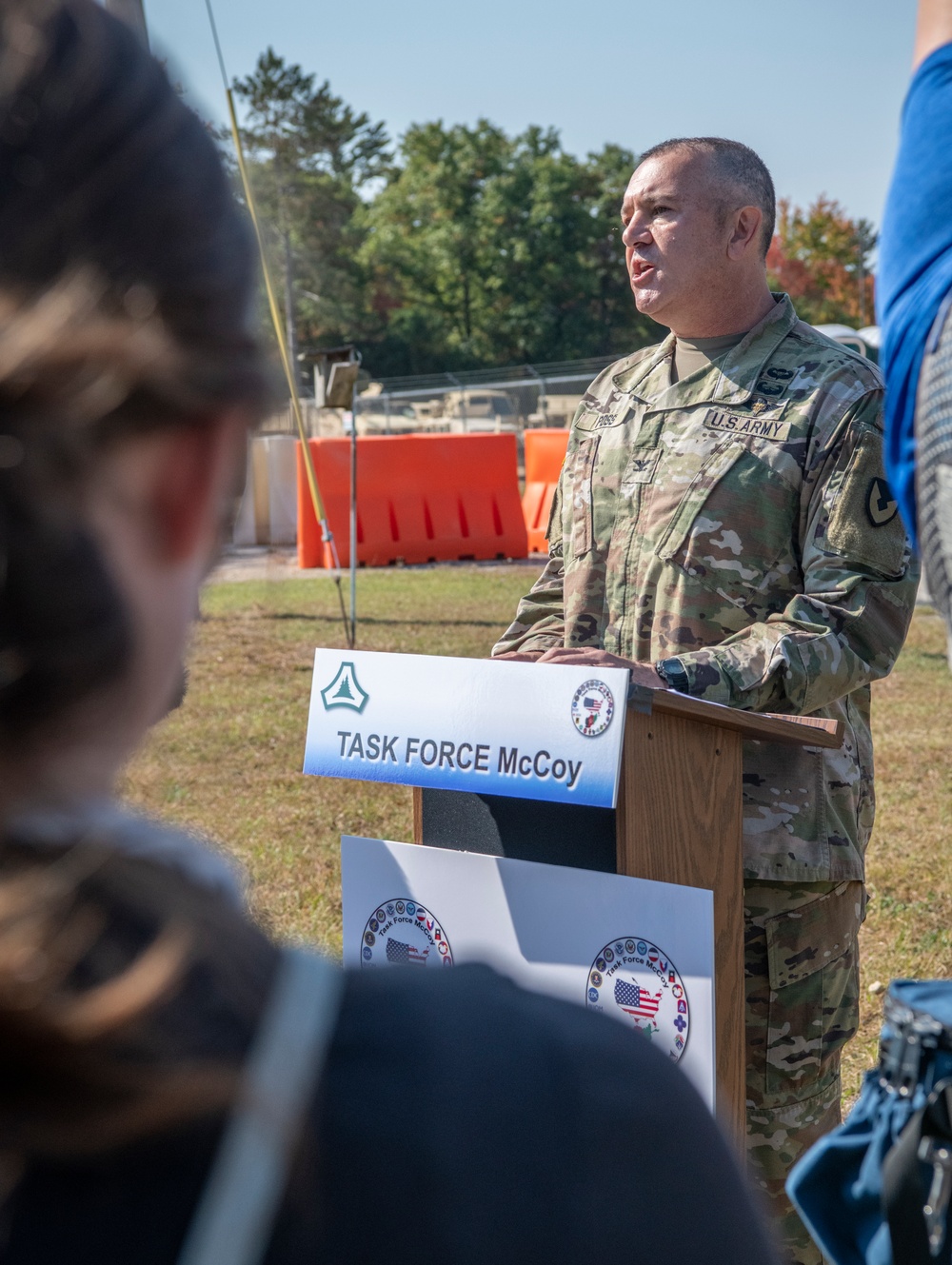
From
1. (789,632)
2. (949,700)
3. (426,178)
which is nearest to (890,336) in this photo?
(789,632)

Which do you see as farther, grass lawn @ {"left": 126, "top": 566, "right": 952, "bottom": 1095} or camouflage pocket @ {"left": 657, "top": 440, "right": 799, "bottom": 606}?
grass lawn @ {"left": 126, "top": 566, "right": 952, "bottom": 1095}

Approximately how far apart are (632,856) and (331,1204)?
1780 millimetres

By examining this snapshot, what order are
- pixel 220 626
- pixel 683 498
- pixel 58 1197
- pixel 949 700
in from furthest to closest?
pixel 220 626 → pixel 949 700 → pixel 683 498 → pixel 58 1197

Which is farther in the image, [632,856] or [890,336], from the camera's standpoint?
[632,856]

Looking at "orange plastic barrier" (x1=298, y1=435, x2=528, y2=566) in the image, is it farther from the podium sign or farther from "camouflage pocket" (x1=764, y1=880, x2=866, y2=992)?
"camouflage pocket" (x1=764, y1=880, x2=866, y2=992)

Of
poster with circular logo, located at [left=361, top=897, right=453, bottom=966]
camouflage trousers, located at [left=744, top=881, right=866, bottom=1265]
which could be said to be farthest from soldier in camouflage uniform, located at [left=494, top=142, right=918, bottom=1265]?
poster with circular logo, located at [left=361, top=897, right=453, bottom=966]

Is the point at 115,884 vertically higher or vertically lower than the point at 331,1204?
higher

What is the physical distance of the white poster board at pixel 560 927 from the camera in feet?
7.16

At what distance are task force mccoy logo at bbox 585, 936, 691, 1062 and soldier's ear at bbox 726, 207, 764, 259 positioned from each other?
1.61m

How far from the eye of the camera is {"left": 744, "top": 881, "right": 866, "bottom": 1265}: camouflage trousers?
8.39ft

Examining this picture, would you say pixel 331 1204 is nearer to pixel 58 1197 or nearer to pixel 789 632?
pixel 58 1197

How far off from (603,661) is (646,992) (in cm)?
64

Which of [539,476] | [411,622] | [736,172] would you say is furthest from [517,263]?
[736,172]

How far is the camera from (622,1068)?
62 cm
